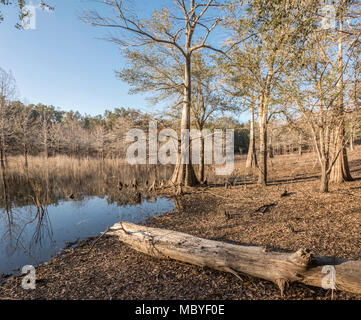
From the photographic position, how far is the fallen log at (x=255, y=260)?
2389 mm

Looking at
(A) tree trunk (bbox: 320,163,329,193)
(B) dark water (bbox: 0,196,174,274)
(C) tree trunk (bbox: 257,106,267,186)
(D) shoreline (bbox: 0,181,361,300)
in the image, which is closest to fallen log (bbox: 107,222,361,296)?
(D) shoreline (bbox: 0,181,361,300)

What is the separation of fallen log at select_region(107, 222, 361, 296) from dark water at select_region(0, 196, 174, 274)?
230 centimetres

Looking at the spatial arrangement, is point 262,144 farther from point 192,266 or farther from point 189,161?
point 192,266

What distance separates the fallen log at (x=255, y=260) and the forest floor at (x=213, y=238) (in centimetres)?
14

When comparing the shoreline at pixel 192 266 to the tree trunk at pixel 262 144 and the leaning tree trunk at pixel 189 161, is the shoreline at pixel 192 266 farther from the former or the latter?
the leaning tree trunk at pixel 189 161

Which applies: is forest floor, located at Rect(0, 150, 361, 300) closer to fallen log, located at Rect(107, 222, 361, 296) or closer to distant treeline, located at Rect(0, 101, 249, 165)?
fallen log, located at Rect(107, 222, 361, 296)


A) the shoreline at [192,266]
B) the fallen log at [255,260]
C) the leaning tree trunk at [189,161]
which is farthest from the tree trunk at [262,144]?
the fallen log at [255,260]

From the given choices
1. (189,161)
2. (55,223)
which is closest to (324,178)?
(189,161)

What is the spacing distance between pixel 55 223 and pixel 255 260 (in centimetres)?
613

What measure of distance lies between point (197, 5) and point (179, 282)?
1032 centimetres

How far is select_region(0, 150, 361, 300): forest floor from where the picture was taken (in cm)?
264
